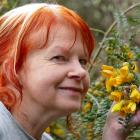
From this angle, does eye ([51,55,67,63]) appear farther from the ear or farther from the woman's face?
the ear

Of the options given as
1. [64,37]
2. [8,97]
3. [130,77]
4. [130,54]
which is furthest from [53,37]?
[130,54]

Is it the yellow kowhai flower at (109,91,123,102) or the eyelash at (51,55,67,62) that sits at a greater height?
the eyelash at (51,55,67,62)

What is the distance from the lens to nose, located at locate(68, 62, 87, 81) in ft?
5.14

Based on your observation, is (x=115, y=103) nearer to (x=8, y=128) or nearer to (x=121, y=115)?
(x=121, y=115)

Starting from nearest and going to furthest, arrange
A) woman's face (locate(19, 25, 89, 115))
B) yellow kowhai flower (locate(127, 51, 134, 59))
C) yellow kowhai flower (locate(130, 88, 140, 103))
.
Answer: woman's face (locate(19, 25, 89, 115)), yellow kowhai flower (locate(130, 88, 140, 103)), yellow kowhai flower (locate(127, 51, 134, 59))

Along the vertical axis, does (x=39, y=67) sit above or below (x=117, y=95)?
above

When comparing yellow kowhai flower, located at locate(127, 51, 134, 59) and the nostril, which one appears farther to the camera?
yellow kowhai flower, located at locate(127, 51, 134, 59)

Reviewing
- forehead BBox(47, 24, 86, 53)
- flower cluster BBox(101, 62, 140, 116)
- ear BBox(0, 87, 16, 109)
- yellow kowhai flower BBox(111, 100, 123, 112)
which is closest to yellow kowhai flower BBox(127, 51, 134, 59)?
flower cluster BBox(101, 62, 140, 116)

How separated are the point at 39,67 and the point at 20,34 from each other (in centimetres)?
11

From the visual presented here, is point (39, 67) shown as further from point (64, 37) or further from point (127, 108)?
point (127, 108)

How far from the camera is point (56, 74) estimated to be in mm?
1554

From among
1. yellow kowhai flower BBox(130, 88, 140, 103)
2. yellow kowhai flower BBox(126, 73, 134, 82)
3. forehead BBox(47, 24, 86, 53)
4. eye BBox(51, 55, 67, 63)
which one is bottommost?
yellow kowhai flower BBox(130, 88, 140, 103)

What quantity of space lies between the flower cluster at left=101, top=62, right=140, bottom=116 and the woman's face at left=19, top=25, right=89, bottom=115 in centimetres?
19

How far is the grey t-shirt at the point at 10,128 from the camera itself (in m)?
1.57
